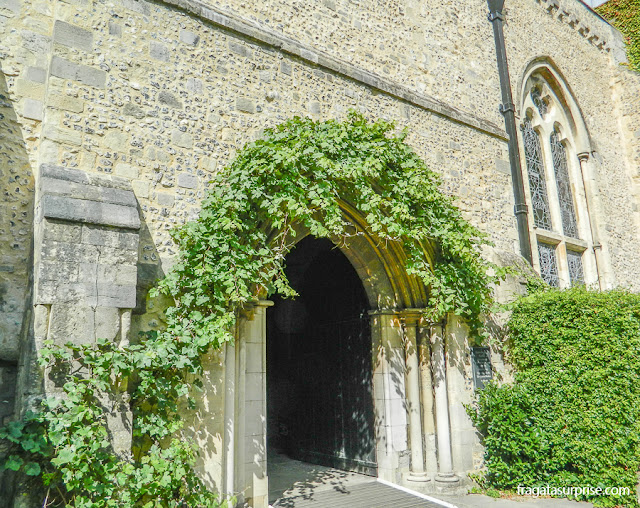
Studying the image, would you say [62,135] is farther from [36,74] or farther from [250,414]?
[250,414]

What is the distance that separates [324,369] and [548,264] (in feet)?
14.5

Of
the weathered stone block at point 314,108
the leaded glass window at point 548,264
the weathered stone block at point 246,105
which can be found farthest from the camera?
the leaded glass window at point 548,264

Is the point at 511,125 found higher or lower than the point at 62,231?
higher

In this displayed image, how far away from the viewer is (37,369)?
322 centimetres

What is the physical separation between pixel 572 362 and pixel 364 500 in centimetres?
278

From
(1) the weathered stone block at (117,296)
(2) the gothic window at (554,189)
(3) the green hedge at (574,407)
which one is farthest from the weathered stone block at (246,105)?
(2) the gothic window at (554,189)

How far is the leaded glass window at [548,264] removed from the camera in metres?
8.44

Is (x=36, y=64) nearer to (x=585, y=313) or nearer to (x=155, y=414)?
(x=155, y=414)

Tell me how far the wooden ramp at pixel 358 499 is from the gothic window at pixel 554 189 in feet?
14.7

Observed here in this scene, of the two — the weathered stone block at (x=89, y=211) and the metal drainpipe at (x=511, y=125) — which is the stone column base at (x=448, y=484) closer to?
the metal drainpipe at (x=511, y=125)

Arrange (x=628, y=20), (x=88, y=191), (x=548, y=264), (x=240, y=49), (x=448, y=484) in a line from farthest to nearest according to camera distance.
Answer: (x=628, y=20) → (x=548, y=264) → (x=448, y=484) → (x=240, y=49) → (x=88, y=191)

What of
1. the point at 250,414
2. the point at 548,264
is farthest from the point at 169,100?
the point at 548,264

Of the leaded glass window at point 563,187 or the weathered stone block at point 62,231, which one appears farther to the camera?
the leaded glass window at point 563,187

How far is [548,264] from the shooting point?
338 inches
